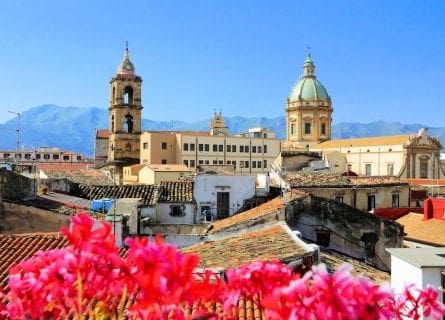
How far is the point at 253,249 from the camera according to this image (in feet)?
47.0

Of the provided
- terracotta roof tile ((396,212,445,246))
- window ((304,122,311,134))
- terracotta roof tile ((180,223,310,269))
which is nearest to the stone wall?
terracotta roof tile ((180,223,310,269))

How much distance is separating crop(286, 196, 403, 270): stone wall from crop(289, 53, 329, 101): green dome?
6531 centimetres

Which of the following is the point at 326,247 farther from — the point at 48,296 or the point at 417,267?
the point at 48,296

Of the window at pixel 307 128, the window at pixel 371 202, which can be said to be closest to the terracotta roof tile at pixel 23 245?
the window at pixel 371 202

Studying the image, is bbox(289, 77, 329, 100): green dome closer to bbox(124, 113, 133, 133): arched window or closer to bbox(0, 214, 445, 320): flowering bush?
bbox(124, 113, 133, 133): arched window

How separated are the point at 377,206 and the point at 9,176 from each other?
25946 mm

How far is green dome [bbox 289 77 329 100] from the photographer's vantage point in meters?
84.6

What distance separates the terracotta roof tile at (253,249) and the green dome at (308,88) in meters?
69.1

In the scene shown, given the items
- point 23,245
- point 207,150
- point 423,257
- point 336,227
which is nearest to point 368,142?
point 207,150

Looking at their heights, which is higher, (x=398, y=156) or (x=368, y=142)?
(x=368, y=142)

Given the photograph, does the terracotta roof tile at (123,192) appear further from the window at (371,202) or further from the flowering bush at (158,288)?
the flowering bush at (158,288)

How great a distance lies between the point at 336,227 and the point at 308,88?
67980mm

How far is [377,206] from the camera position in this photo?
126 feet

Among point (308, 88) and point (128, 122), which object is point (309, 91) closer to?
point (308, 88)
